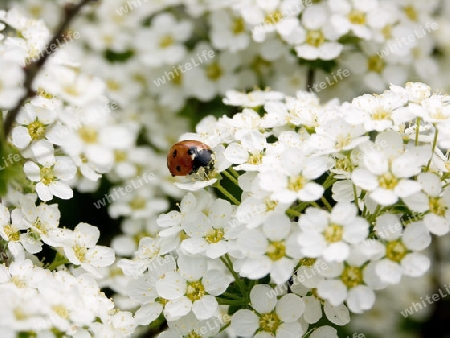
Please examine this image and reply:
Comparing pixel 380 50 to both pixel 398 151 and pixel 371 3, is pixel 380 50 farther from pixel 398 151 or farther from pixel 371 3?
pixel 398 151

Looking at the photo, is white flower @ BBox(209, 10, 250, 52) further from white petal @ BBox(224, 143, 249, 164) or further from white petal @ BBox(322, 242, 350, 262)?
white petal @ BBox(322, 242, 350, 262)

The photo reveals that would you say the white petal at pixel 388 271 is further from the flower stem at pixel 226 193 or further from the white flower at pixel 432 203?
the flower stem at pixel 226 193

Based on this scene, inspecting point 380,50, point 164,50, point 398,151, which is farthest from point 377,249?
point 164,50

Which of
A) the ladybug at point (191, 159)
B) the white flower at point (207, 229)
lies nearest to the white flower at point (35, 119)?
the ladybug at point (191, 159)

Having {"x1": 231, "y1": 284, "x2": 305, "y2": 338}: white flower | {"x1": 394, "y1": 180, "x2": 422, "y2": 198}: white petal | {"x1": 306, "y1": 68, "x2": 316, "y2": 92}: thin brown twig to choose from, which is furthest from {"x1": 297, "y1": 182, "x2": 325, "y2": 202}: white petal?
{"x1": 306, "y1": 68, "x2": 316, "y2": 92}: thin brown twig

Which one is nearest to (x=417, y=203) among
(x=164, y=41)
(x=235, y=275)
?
(x=235, y=275)
